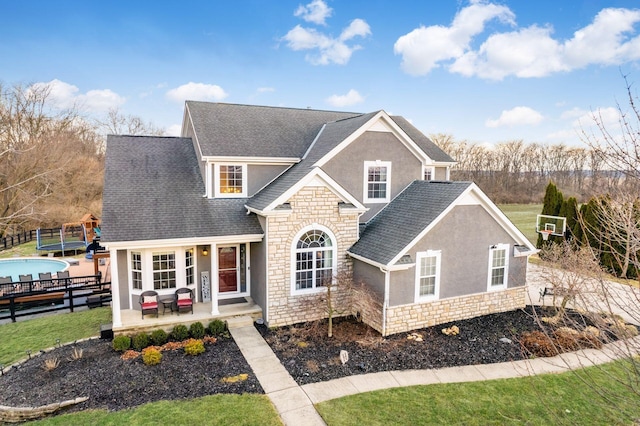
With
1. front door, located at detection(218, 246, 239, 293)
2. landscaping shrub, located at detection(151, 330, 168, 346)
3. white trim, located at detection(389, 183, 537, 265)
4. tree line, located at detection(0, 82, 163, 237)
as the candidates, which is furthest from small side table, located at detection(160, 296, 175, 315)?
tree line, located at detection(0, 82, 163, 237)

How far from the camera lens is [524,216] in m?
41.8

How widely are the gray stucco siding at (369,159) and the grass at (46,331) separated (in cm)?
1063

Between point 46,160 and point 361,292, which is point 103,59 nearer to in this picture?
point 46,160

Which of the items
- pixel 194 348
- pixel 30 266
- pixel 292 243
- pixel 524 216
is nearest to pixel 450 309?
pixel 292 243

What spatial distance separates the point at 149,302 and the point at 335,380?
713 centimetres

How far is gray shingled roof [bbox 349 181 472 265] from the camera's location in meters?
13.1

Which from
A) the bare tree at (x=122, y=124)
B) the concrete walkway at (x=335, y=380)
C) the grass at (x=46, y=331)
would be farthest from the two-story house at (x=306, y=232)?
the bare tree at (x=122, y=124)

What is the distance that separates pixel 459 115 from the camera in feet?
85.9

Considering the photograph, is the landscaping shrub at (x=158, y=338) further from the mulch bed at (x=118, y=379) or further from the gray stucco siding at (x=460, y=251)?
the gray stucco siding at (x=460, y=251)

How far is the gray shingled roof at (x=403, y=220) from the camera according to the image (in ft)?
42.9

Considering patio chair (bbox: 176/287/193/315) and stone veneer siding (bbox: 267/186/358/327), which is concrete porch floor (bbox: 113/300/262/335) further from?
stone veneer siding (bbox: 267/186/358/327)

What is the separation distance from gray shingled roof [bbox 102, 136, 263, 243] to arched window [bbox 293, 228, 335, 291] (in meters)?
1.77

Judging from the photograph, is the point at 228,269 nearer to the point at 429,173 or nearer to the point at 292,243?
the point at 292,243

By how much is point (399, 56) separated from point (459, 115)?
6.10 metres
